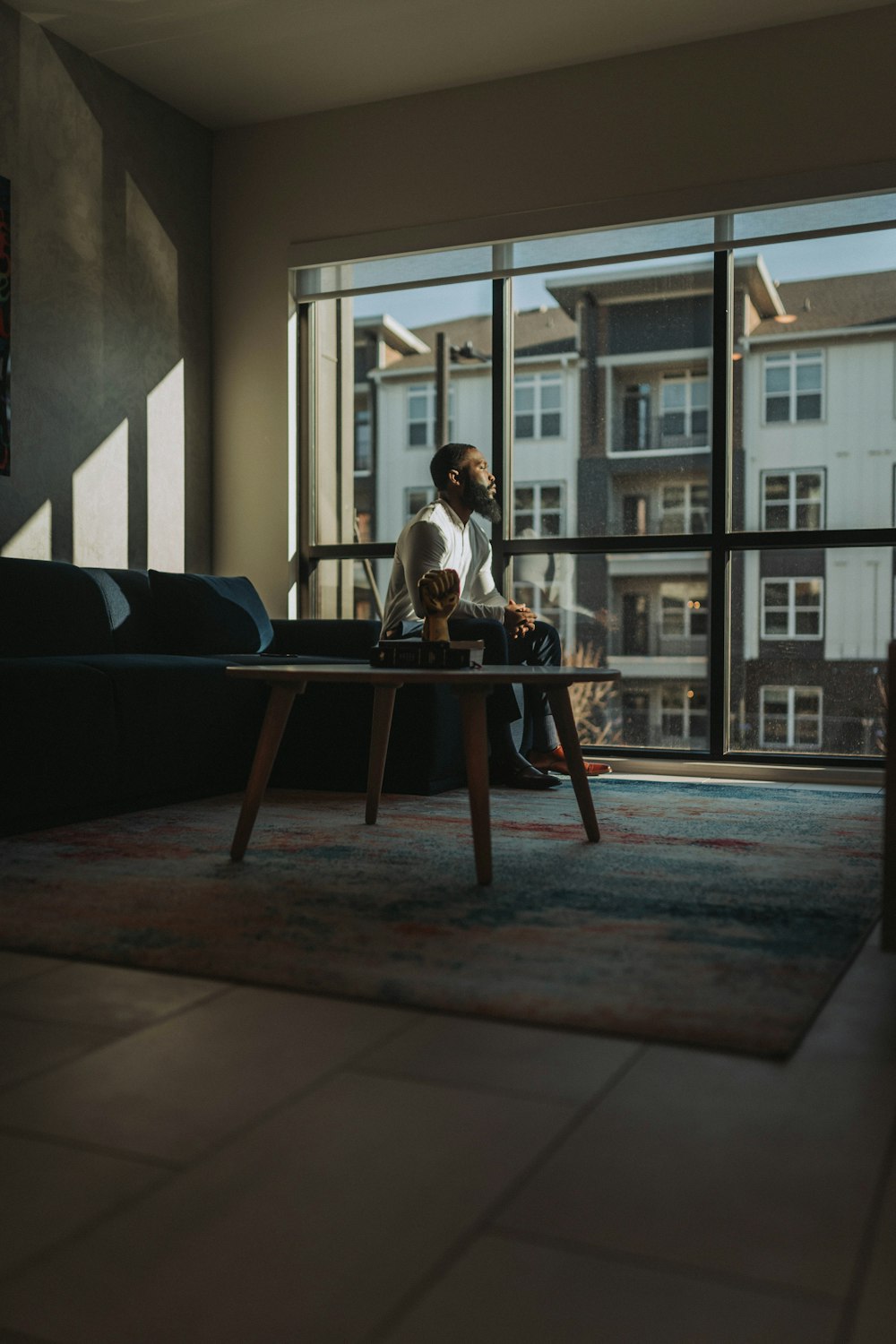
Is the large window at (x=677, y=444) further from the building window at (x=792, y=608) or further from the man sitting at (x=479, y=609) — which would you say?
the man sitting at (x=479, y=609)

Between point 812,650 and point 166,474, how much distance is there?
2.83 metres

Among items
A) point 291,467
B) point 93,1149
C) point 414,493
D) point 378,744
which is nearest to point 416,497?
point 414,493

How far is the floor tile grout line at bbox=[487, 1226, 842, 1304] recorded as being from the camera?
2.88 feet

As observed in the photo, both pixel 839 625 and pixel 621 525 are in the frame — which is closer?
pixel 839 625

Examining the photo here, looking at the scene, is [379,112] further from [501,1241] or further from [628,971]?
[501,1241]

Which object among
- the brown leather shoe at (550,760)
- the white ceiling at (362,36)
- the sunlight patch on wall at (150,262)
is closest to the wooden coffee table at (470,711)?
the brown leather shoe at (550,760)

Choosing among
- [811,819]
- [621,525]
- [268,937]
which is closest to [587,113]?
[621,525]

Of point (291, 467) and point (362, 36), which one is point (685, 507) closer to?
point (291, 467)

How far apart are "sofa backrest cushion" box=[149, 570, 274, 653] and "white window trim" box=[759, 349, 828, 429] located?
218 centimetres

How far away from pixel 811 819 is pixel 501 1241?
2479 millimetres

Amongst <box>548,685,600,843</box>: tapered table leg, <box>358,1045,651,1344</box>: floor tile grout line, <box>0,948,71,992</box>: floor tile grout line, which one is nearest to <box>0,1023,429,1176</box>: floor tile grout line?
<box>358,1045,651,1344</box>: floor tile grout line

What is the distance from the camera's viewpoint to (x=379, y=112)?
→ 16.3ft

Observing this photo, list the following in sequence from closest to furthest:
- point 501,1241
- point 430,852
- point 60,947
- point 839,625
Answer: point 501,1241 < point 60,947 < point 430,852 < point 839,625

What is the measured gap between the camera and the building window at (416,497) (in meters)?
5.21
